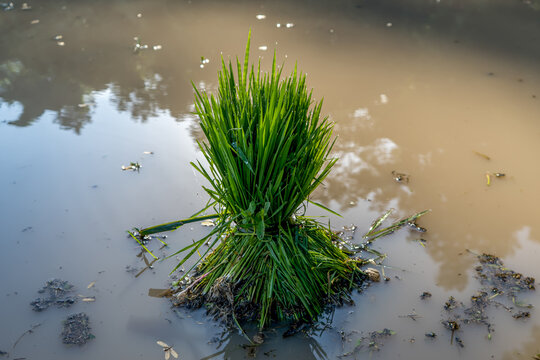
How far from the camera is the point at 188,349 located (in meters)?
2.19

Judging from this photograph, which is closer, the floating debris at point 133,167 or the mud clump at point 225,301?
the mud clump at point 225,301

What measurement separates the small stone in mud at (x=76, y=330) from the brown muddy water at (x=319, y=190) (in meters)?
0.04

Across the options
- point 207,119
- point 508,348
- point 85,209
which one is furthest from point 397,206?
point 85,209

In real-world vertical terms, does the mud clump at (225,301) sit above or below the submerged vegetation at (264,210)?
below

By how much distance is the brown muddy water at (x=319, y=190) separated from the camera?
7.52 feet

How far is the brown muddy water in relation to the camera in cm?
229

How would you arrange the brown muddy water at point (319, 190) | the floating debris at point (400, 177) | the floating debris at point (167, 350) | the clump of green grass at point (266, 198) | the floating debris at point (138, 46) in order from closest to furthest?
the clump of green grass at point (266, 198)
the floating debris at point (167, 350)
the brown muddy water at point (319, 190)
the floating debris at point (400, 177)
the floating debris at point (138, 46)

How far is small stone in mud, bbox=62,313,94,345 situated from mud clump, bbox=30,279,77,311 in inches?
4.1

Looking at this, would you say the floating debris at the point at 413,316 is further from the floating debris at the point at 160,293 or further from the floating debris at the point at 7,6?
the floating debris at the point at 7,6

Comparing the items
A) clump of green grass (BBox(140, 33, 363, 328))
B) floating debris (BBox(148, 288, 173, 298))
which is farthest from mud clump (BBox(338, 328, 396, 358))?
floating debris (BBox(148, 288, 173, 298))

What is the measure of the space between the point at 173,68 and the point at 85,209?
78.4 inches

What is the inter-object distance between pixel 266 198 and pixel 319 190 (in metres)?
1.10

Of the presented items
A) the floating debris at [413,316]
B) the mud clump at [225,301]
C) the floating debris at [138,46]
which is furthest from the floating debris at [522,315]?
the floating debris at [138,46]

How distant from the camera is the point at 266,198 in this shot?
2084 mm
